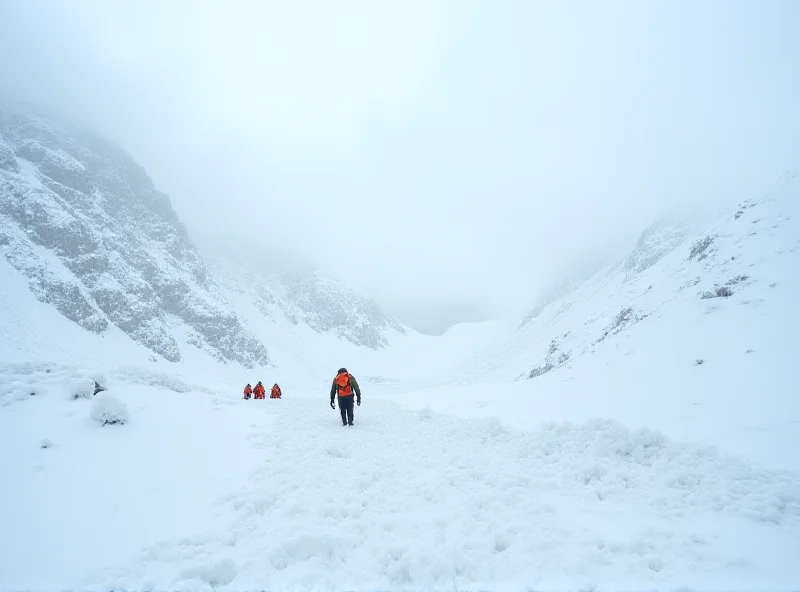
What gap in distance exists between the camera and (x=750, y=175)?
10444 cm

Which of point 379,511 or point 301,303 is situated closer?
point 379,511

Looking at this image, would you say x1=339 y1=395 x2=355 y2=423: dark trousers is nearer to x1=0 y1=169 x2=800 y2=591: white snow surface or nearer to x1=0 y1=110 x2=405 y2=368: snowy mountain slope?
x1=0 y1=169 x2=800 y2=591: white snow surface

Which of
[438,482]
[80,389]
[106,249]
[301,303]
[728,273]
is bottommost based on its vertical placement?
[438,482]

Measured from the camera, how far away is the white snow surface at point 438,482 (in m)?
5.34

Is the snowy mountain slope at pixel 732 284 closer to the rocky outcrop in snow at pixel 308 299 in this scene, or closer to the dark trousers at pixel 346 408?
the dark trousers at pixel 346 408

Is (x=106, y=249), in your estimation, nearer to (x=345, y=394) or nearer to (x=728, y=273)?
(x=345, y=394)

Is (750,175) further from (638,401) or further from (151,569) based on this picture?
(151,569)

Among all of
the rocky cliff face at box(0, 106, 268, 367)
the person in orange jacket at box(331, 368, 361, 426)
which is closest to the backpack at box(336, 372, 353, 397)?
the person in orange jacket at box(331, 368, 361, 426)

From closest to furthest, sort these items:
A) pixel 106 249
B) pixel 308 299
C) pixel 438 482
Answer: pixel 438 482 < pixel 106 249 < pixel 308 299

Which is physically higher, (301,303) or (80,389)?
(301,303)

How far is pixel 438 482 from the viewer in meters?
8.66

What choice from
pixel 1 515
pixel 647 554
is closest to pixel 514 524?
pixel 647 554

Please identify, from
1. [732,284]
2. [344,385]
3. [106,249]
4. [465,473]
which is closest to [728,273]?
[732,284]

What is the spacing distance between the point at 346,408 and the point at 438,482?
6905mm
